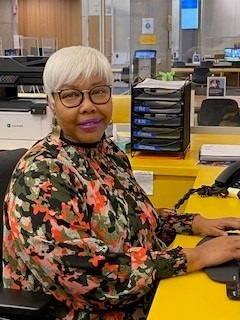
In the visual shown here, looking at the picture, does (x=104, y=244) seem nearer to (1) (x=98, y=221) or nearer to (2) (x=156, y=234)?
(1) (x=98, y=221)

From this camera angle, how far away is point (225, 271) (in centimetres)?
134

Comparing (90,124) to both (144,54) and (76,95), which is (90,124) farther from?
(144,54)

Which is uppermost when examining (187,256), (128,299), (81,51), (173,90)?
(81,51)

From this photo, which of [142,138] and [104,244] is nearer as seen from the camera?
[104,244]

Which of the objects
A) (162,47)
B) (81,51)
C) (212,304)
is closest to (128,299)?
(212,304)

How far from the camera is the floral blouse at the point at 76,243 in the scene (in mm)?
1297

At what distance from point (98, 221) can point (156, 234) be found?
39 cm

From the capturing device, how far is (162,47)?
23.7ft

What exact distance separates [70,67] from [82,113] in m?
0.13

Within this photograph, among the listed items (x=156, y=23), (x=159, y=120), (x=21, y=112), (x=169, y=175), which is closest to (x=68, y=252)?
(x=169, y=175)

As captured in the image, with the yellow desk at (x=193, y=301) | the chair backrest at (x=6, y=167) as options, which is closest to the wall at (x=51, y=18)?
the chair backrest at (x=6, y=167)

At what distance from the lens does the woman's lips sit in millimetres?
1493

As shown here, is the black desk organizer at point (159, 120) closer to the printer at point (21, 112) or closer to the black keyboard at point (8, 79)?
the printer at point (21, 112)

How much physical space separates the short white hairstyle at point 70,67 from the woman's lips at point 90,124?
0.11 metres
